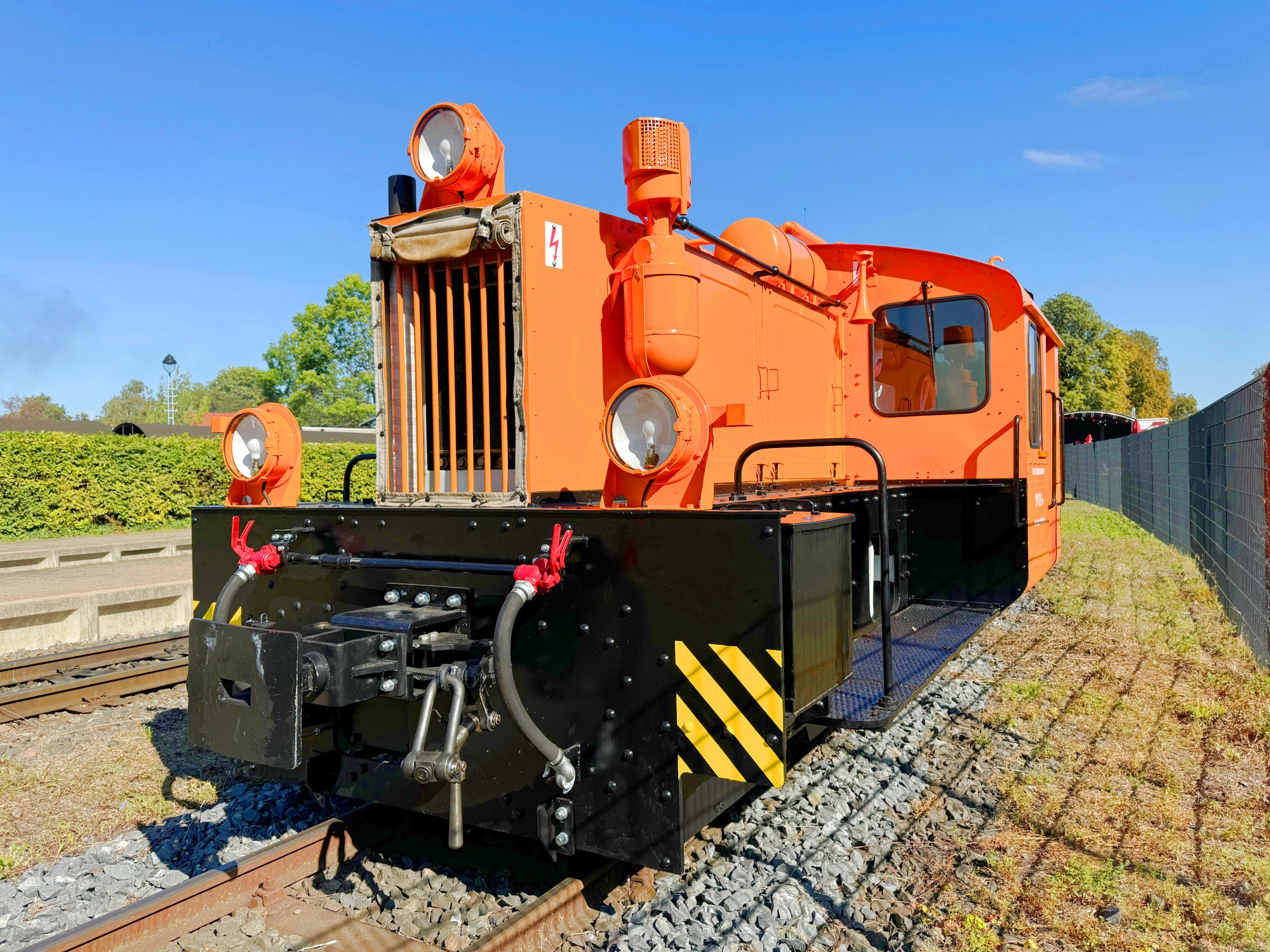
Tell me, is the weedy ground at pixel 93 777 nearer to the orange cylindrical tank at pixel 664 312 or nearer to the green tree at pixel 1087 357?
the orange cylindrical tank at pixel 664 312

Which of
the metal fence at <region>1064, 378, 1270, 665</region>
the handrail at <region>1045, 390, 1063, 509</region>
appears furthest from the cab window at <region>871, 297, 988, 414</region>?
the metal fence at <region>1064, 378, 1270, 665</region>

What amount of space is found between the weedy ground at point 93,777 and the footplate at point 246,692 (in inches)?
43.3

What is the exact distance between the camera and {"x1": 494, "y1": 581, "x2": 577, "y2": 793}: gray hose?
110 inches

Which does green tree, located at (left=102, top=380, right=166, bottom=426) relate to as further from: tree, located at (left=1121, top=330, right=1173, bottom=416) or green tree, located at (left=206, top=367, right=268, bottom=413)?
tree, located at (left=1121, top=330, right=1173, bottom=416)

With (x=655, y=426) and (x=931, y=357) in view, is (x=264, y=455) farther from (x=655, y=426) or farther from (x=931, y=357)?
(x=931, y=357)

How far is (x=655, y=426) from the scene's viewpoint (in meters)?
3.11

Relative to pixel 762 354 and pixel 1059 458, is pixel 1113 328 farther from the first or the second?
pixel 762 354

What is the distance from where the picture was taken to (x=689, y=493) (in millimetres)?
3115

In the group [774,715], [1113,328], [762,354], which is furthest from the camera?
[1113,328]

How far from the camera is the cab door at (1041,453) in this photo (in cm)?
604

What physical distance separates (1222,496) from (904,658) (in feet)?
20.3

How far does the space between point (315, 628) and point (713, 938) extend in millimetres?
1760

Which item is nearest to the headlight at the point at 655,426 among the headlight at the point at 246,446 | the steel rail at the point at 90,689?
the headlight at the point at 246,446

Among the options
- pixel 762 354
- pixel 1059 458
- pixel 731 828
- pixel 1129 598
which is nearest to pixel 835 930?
pixel 731 828
